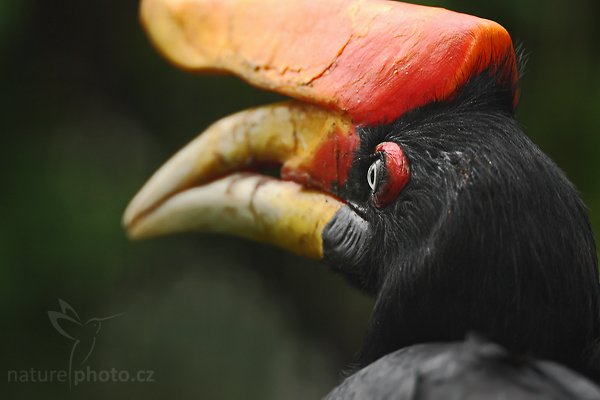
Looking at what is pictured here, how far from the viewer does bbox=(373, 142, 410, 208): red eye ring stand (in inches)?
58.2

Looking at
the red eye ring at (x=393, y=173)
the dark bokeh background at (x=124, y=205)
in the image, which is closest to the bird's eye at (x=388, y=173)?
the red eye ring at (x=393, y=173)

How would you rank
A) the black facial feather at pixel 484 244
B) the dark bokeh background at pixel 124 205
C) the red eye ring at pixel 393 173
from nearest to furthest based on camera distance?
1. the black facial feather at pixel 484 244
2. the red eye ring at pixel 393 173
3. the dark bokeh background at pixel 124 205

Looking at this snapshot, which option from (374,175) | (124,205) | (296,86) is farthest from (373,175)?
(124,205)

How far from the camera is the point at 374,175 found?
5.04 feet

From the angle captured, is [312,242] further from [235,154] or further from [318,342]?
[318,342]

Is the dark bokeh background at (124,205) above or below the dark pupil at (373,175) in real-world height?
below

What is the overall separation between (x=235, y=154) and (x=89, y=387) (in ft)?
7.53

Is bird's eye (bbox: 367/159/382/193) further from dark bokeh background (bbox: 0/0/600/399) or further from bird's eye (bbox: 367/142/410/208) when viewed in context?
dark bokeh background (bbox: 0/0/600/399)

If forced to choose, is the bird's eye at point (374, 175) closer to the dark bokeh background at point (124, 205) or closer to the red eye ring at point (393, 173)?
the red eye ring at point (393, 173)

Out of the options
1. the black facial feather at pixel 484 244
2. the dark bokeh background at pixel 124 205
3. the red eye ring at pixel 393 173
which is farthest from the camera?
the dark bokeh background at pixel 124 205

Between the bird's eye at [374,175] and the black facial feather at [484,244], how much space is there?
50mm

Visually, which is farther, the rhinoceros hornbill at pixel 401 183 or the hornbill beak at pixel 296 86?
the hornbill beak at pixel 296 86

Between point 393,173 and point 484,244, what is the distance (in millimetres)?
205

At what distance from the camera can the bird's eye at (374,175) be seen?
59.8 inches
